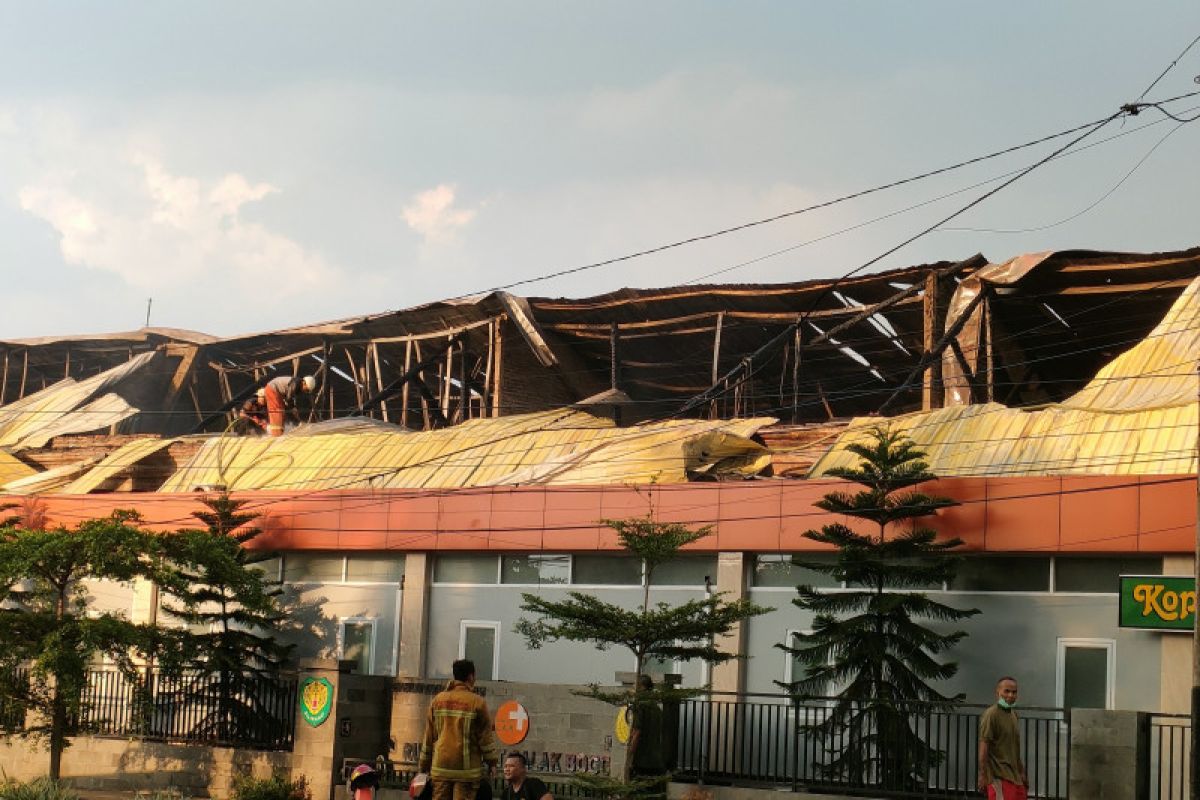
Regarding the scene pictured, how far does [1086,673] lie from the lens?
2069cm

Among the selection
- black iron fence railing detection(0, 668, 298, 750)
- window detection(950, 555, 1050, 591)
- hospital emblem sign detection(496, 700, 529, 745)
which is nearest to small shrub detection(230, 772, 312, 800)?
black iron fence railing detection(0, 668, 298, 750)

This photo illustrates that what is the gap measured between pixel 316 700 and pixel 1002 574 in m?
9.91

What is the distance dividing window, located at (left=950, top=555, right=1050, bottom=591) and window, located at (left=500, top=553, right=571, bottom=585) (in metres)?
6.57

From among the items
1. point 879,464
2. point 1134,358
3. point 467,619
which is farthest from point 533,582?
point 1134,358

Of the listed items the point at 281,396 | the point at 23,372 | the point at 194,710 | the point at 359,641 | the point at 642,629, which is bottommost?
the point at 194,710

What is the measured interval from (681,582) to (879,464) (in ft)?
15.3

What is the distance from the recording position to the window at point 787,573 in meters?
23.0

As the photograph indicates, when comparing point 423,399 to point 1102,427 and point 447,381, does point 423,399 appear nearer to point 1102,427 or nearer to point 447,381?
point 447,381

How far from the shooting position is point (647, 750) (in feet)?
68.2

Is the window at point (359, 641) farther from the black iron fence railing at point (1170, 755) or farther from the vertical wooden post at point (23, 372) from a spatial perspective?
the vertical wooden post at point (23, 372)

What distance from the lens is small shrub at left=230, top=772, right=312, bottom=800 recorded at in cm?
2230

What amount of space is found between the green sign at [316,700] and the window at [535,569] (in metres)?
4.12

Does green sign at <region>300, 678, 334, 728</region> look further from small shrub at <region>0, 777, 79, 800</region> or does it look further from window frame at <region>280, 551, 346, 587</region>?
window frame at <region>280, 551, 346, 587</region>

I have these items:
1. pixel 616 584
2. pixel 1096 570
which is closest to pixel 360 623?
pixel 616 584
